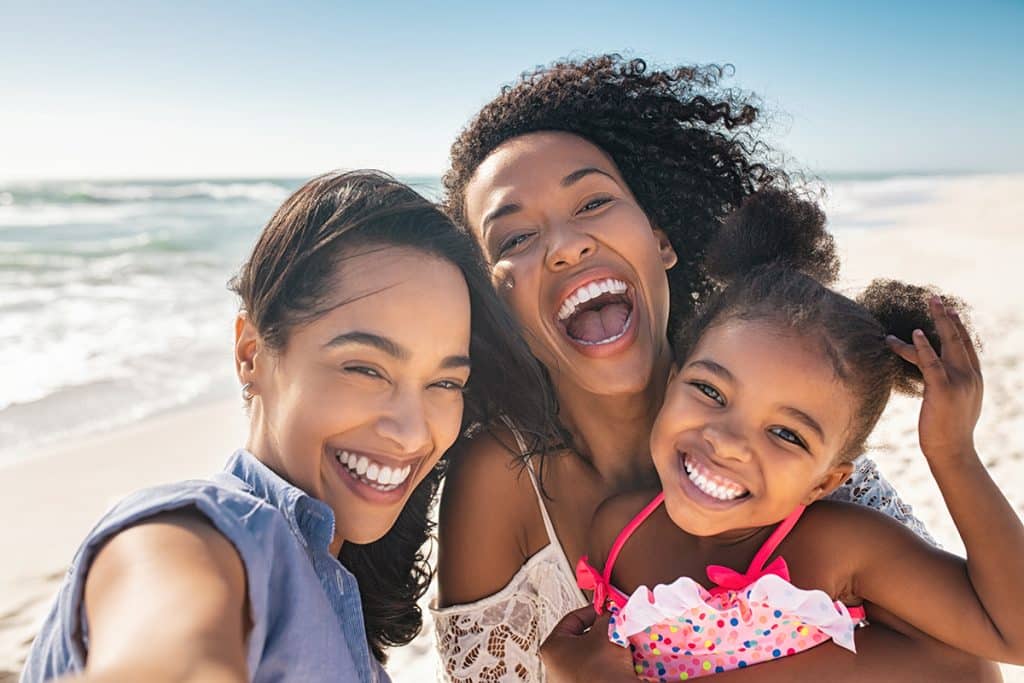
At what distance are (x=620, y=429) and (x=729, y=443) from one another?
0.70 m

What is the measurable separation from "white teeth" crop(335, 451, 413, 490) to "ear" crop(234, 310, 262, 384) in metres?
0.29

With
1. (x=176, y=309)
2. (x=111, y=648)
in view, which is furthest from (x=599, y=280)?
(x=176, y=309)

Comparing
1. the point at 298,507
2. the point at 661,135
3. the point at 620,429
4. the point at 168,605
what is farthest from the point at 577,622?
the point at 661,135

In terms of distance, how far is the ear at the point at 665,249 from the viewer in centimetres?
302

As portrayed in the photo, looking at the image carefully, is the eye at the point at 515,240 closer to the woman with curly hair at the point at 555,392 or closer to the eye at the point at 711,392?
the woman with curly hair at the point at 555,392

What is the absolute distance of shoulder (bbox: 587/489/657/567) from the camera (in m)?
2.42

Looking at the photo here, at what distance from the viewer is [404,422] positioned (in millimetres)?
1891

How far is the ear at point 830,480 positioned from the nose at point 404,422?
1.00 m

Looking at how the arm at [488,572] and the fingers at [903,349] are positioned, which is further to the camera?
the arm at [488,572]

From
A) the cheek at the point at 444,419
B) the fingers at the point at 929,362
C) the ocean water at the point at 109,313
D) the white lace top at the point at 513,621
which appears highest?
the fingers at the point at 929,362

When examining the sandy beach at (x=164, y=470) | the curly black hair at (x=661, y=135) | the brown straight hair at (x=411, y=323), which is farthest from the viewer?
the sandy beach at (x=164, y=470)

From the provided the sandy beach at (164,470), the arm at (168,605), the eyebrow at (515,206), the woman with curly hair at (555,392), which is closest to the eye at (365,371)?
the arm at (168,605)

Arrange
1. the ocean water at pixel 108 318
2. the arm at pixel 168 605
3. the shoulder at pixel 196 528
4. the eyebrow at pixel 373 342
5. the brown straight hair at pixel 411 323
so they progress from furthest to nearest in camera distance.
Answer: the ocean water at pixel 108 318 → the brown straight hair at pixel 411 323 → the eyebrow at pixel 373 342 → the shoulder at pixel 196 528 → the arm at pixel 168 605

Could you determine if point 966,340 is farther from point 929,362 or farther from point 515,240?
point 515,240
